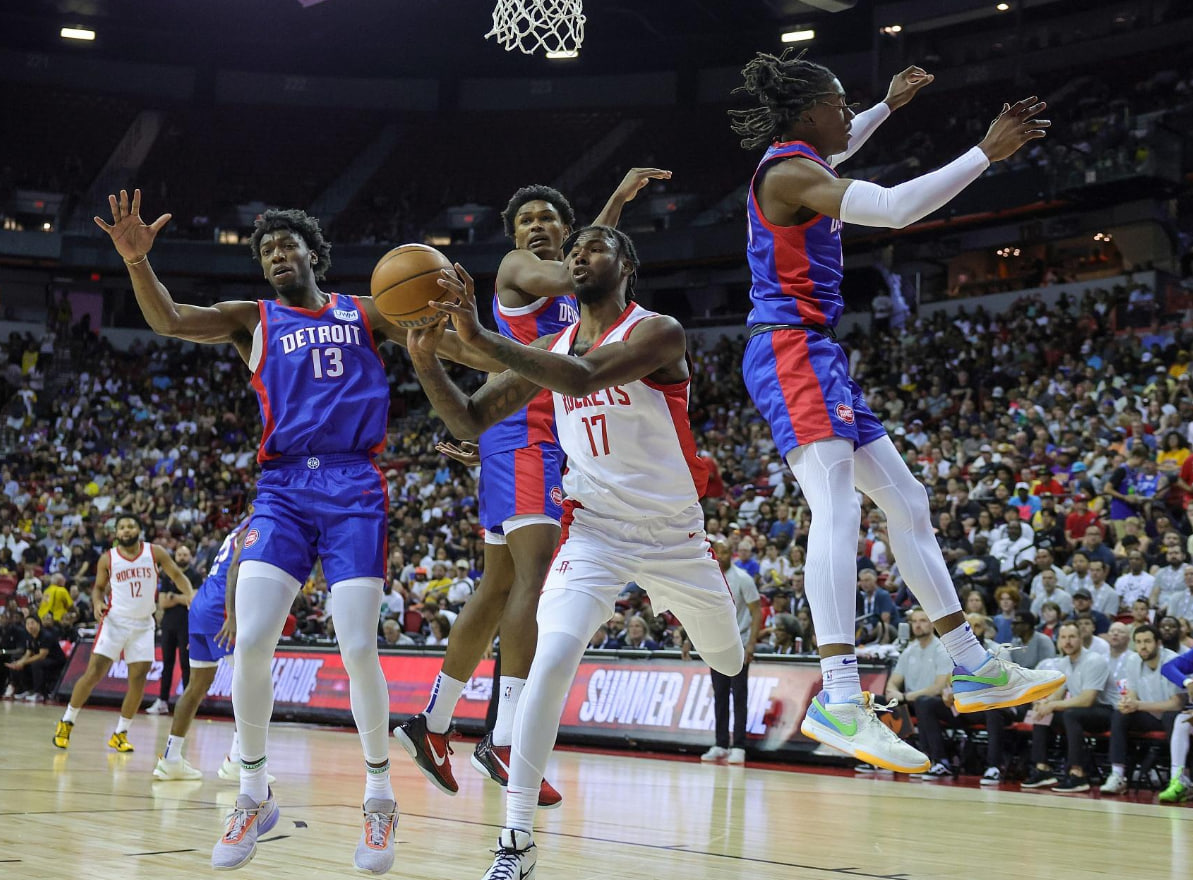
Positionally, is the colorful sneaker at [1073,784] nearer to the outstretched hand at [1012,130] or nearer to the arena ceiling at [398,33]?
the outstretched hand at [1012,130]

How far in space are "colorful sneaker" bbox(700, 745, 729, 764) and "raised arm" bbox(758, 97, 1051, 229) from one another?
7151 millimetres

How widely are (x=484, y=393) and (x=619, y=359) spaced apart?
0.62 metres

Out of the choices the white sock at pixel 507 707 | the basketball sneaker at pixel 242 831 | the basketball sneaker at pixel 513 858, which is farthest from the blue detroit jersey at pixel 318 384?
the basketball sneaker at pixel 513 858

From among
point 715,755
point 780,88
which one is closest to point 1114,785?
point 715,755

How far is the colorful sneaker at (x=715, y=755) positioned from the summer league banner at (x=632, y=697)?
0.35 metres

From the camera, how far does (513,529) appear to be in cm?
542

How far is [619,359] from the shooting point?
4.32 m

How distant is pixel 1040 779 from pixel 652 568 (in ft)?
21.5

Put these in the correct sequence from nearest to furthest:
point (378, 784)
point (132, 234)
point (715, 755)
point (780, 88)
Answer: point (378, 784) → point (780, 88) → point (132, 234) → point (715, 755)

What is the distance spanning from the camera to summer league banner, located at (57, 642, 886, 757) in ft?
36.2

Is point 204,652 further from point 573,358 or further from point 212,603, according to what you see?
point 573,358

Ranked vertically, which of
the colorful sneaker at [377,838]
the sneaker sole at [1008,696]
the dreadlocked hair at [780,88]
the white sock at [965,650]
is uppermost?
the dreadlocked hair at [780,88]

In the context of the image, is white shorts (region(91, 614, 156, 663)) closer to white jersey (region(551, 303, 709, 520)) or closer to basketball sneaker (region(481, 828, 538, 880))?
white jersey (region(551, 303, 709, 520))

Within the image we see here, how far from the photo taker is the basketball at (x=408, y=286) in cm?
468
